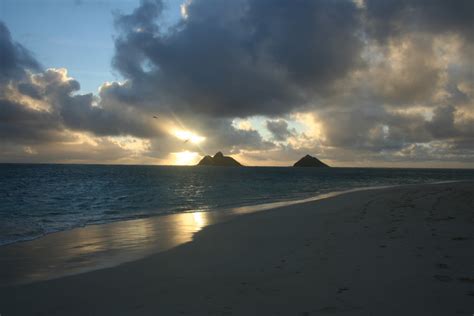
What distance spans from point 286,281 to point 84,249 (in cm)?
953

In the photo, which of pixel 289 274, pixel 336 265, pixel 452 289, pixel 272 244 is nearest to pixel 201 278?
pixel 289 274

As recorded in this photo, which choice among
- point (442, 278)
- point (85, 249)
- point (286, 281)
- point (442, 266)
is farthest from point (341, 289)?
point (85, 249)

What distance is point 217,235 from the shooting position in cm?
1563

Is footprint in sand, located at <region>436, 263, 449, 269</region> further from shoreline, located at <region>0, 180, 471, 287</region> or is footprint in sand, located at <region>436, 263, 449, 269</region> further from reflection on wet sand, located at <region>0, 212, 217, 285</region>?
reflection on wet sand, located at <region>0, 212, 217, 285</region>

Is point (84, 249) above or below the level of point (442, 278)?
below

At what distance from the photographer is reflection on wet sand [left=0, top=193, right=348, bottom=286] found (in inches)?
411

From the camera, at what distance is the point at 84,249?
13.5 m

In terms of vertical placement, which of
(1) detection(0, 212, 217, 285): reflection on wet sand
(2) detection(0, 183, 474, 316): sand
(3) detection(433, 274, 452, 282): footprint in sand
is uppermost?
(3) detection(433, 274, 452, 282): footprint in sand

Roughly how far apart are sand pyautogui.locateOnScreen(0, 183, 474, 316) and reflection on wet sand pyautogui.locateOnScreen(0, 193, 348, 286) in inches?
40.3

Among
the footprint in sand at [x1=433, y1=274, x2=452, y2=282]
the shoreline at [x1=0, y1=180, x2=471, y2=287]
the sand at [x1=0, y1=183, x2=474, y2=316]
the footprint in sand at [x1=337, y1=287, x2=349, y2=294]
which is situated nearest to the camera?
the sand at [x1=0, y1=183, x2=474, y2=316]

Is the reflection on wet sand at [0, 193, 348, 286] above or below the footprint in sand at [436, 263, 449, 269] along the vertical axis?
below

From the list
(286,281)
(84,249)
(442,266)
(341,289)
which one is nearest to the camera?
(341,289)

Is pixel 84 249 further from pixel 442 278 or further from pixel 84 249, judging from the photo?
pixel 442 278

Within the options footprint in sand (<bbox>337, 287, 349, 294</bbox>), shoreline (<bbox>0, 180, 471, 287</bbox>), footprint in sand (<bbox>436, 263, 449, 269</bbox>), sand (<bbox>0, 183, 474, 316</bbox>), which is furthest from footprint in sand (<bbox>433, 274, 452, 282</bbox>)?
shoreline (<bbox>0, 180, 471, 287</bbox>)
